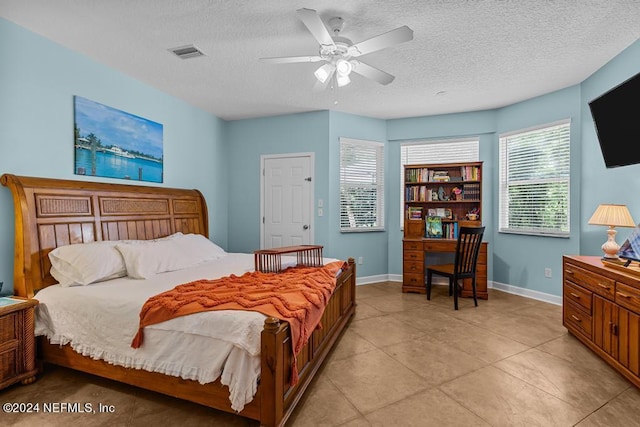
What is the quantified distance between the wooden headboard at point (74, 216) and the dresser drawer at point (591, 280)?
4393mm

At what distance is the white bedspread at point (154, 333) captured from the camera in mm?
1652

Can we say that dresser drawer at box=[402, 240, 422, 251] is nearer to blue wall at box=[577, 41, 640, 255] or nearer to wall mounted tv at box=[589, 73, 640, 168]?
blue wall at box=[577, 41, 640, 255]

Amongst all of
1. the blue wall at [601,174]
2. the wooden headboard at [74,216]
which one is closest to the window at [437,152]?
the blue wall at [601,174]

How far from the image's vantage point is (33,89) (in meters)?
2.61

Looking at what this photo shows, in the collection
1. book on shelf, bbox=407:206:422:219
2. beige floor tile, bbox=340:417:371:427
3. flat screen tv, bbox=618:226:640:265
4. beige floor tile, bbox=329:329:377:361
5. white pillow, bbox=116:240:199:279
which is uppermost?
book on shelf, bbox=407:206:422:219

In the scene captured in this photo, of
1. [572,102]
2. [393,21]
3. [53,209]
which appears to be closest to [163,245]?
[53,209]

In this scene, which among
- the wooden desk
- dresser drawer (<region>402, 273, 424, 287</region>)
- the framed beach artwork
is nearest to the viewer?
the framed beach artwork

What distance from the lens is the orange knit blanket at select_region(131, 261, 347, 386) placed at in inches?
71.3

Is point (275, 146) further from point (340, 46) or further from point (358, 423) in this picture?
point (358, 423)

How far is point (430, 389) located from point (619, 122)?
9.10 ft

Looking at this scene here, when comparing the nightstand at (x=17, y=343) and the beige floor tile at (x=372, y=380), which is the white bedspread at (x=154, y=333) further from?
the beige floor tile at (x=372, y=380)

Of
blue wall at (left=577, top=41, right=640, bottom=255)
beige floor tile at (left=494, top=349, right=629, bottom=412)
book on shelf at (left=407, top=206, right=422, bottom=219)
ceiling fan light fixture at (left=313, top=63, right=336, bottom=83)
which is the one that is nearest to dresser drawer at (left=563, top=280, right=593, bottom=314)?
beige floor tile at (left=494, top=349, right=629, bottom=412)

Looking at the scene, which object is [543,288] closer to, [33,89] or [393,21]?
[393,21]

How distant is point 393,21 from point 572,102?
2914 millimetres
